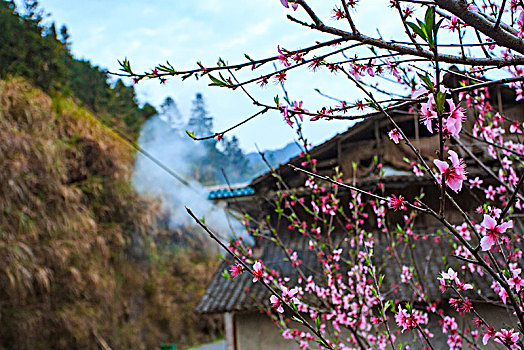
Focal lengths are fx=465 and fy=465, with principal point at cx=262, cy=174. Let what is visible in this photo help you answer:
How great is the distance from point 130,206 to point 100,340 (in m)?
3.19

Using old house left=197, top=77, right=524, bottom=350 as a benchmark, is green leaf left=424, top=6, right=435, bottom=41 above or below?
above

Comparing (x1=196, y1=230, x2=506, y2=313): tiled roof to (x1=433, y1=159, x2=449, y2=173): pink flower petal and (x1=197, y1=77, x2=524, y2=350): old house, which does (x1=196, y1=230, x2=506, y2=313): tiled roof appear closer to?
(x1=197, y1=77, x2=524, y2=350): old house

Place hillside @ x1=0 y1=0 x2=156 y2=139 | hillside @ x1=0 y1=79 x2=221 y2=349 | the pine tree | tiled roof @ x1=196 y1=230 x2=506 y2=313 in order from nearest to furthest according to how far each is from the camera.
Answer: tiled roof @ x1=196 y1=230 x2=506 y2=313, hillside @ x1=0 y1=79 x2=221 y2=349, hillside @ x1=0 y1=0 x2=156 y2=139, the pine tree

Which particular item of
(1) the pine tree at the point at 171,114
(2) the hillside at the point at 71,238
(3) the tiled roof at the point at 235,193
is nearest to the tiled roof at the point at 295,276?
(3) the tiled roof at the point at 235,193

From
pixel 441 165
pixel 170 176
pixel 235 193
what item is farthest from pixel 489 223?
pixel 170 176

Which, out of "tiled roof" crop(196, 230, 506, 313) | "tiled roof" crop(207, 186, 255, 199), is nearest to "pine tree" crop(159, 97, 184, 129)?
"tiled roof" crop(207, 186, 255, 199)

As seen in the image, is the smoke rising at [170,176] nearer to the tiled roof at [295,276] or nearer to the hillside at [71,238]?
the hillside at [71,238]

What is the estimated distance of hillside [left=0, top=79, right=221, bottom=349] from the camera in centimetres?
672

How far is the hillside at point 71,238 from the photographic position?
6.72 metres

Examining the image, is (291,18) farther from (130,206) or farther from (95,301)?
(130,206)

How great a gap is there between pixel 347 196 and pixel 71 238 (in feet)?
15.2

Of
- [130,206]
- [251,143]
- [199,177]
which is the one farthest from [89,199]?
[251,143]

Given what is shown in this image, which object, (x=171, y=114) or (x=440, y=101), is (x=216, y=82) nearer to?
(x=440, y=101)

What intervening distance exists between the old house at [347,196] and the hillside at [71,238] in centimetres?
275
